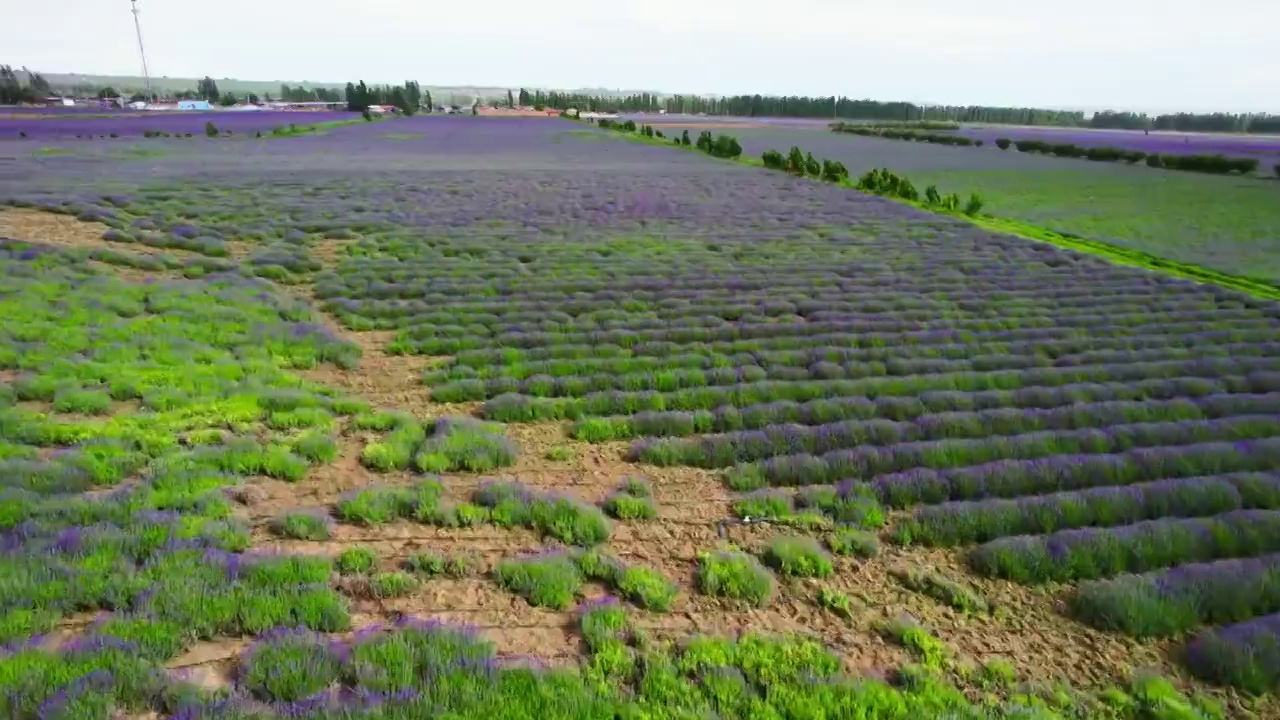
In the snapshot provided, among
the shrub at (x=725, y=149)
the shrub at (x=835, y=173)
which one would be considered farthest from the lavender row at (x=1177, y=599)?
the shrub at (x=725, y=149)

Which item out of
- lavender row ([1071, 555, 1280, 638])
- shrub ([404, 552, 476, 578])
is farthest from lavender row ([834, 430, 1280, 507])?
shrub ([404, 552, 476, 578])

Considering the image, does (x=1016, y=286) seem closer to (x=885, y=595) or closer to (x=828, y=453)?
(x=828, y=453)

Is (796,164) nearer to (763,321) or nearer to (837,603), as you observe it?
(763,321)

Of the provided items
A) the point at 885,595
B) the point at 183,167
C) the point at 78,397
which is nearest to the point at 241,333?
the point at 78,397

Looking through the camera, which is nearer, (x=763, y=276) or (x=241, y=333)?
(x=241, y=333)

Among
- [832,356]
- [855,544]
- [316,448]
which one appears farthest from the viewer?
[832,356]

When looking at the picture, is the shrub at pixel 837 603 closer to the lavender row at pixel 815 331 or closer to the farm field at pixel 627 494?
the farm field at pixel 627 494

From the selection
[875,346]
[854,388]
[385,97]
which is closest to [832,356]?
→ [875,346]
